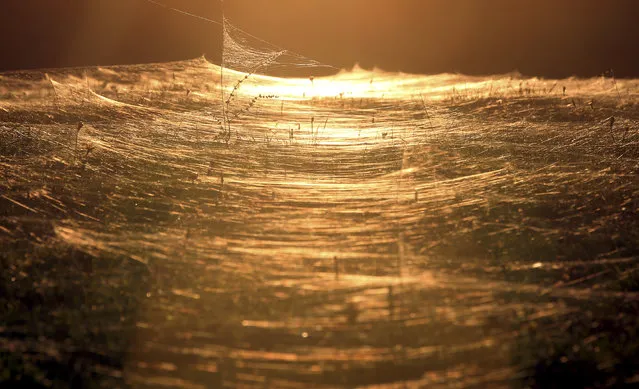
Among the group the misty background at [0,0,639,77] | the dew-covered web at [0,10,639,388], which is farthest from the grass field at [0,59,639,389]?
the misty background at [0,0,639,77]

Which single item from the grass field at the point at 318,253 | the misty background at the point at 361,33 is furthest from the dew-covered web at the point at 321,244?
the misty background at the point at 361,33

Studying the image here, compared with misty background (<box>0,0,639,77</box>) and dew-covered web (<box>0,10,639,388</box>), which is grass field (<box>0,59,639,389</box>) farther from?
misty background (<box>0,0,639,77</box>)

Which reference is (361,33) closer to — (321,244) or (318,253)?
(321,244)

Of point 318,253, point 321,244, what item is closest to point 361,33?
point 321,244

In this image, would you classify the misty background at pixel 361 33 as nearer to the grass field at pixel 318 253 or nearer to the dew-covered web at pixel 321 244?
the dew-covered web at pixel 321 244

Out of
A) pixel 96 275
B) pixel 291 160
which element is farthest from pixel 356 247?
pixel 291 160

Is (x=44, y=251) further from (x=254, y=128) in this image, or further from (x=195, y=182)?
(x=254, y=128)
